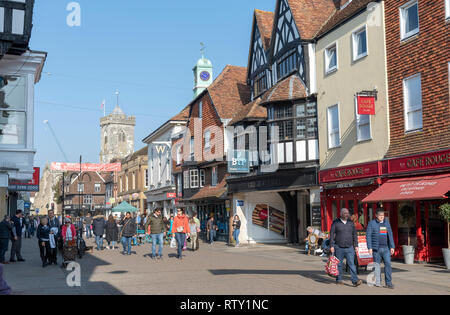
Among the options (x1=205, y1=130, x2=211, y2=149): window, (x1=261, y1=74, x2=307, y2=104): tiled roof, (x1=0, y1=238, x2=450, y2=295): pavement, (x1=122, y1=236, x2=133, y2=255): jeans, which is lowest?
(x1=0, y1=238, x2=450, y2=295): pavement

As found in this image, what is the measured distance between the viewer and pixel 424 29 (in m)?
16.6

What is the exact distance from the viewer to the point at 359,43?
66.0 feet

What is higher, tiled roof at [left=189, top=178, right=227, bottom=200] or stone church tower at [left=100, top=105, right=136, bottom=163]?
stone church tower at [left=100, top=105, right=136, bottom=163]

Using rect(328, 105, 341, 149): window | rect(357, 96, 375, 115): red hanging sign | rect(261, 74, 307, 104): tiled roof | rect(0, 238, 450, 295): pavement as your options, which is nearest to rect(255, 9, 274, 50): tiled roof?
rect(261, 74, 307, 104): tiled roof

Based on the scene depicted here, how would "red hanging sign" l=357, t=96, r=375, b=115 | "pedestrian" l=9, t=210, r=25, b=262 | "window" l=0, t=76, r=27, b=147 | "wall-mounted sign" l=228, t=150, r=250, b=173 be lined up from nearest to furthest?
"window" l=0, t=76, r=27, b=147, "red hanging sign" l=357, t=96, r=375, b=115, "pedestrian" l=9, t=210, r=25, b=262, "wall-mounted sign" l=228, t=150, r=250, b=173

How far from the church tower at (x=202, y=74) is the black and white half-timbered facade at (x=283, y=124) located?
62.1 feet

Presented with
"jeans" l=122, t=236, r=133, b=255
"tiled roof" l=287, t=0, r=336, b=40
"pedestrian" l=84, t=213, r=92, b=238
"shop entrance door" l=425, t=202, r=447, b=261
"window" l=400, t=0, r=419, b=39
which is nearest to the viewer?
"shop entrance door" l=425, t=202, r=447, b=261

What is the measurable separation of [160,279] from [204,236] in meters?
24.0

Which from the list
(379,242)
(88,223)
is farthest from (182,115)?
(379,242)

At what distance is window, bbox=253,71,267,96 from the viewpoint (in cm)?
2850

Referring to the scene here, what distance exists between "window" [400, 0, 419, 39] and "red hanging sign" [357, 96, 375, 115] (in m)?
2.36

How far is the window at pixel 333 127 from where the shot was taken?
21.4m

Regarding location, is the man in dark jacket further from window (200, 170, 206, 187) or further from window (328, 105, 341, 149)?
window (200, 170, 206, 187)
